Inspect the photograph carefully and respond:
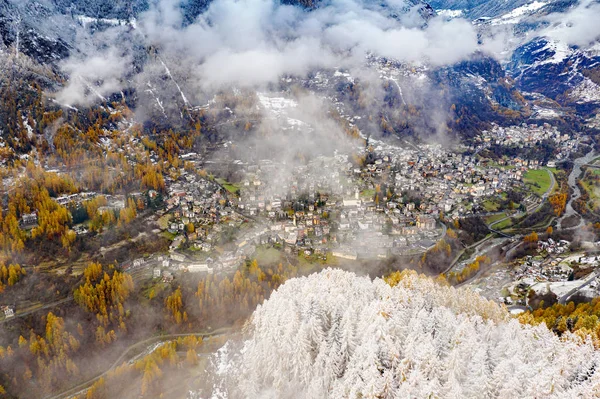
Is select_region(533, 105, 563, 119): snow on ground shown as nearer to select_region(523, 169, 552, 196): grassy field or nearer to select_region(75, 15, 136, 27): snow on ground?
select_region(523, 169, 552, 196): grassy field

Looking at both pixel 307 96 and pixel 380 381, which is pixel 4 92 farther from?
pixel 380 381

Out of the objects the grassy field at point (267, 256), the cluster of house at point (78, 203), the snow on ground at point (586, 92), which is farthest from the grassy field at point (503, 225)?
the snow on ground at point (586, 92)

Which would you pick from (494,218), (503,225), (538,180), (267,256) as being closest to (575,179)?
(538,180)

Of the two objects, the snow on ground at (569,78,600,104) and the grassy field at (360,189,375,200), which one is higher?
the snow on ground at (569,78,600,104)

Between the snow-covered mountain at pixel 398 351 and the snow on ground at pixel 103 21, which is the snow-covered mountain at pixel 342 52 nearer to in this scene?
the snow on ground at pixel 103 21

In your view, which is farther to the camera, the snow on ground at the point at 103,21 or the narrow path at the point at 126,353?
the snow on ground at the point at 103,21

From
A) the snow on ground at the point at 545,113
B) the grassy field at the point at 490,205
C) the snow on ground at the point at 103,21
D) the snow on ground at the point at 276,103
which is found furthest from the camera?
the snow on ground at the point at 545,113

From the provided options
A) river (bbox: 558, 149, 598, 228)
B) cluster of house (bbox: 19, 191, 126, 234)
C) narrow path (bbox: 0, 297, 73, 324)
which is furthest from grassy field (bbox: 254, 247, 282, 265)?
river (bbox: 558, 149, 598, 228)
